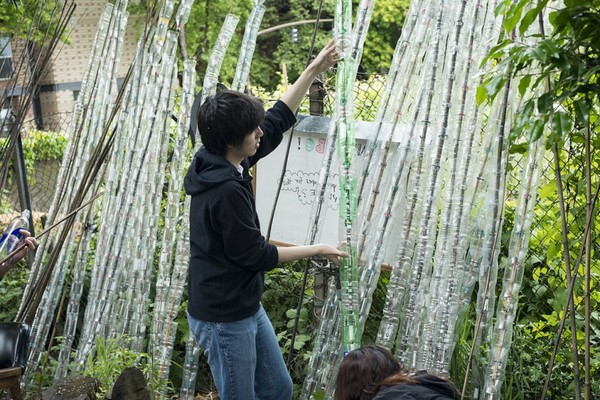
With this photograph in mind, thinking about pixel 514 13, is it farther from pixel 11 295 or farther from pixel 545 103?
pixel 11 295

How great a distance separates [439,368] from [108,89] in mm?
2494

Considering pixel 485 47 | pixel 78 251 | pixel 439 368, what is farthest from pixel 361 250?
pixel 78 251

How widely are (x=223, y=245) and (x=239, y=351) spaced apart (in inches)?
15.2

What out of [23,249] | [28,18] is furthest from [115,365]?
[28,18]

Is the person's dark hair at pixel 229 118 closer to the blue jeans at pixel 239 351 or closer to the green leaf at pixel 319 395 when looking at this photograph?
the blue jeans at pixel 239 351

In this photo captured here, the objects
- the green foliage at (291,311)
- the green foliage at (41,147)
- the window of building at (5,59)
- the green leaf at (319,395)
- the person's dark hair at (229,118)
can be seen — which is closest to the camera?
the person's dark hair at (229,118)

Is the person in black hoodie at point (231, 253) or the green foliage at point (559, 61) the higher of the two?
the green foliage at point (559, 61)

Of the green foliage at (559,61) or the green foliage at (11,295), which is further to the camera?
the green foliage at (11,295)

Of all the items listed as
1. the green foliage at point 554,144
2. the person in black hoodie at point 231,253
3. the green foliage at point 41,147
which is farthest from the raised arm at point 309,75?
the green foliage at point 41,147

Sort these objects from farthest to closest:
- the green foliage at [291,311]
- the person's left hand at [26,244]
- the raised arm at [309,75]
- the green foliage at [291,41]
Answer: the green foliage at [291,41], the green foliage at [291,311], the person's left hand at [26,244], the raised arm at [309,75]

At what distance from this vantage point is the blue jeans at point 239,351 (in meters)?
3.09

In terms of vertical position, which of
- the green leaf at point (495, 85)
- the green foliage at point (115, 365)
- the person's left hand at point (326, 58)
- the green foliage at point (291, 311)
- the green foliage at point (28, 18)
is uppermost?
the green foliage at point (28, 18)

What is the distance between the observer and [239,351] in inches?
122

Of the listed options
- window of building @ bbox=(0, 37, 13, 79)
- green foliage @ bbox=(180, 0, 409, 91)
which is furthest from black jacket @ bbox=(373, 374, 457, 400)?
green foliage @ bbox=(180, 0, 409, 91)
